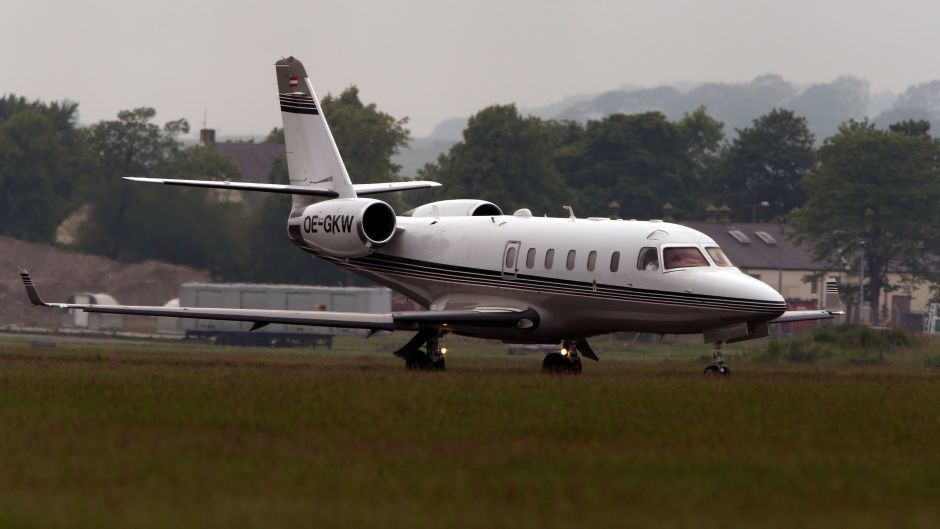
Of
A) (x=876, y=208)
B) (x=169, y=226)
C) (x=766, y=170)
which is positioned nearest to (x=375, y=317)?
(x=169, y=226)

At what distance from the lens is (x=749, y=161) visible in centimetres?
14738

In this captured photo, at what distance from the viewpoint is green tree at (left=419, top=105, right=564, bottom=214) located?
4656 inches

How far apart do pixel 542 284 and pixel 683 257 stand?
9.58ft

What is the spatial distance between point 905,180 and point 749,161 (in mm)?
34324

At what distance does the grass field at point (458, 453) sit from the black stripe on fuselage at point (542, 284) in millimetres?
3498

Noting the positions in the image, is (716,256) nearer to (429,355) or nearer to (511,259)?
(511,259)

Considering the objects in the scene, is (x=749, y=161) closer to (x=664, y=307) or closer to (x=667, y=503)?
(x=664, y=307)

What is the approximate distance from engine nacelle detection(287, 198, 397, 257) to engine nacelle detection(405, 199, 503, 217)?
179 centimetres

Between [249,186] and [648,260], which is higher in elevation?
[249,186]

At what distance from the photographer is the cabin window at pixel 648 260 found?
100 feet

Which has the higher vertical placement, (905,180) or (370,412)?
(905,180)

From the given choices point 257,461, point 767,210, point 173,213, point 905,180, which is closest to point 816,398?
point 257,461

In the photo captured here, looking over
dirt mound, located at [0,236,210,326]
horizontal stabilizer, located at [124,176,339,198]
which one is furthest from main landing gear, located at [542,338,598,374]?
dirt mound, located at [0,236,210,326]

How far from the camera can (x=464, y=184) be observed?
118062 millimetres
